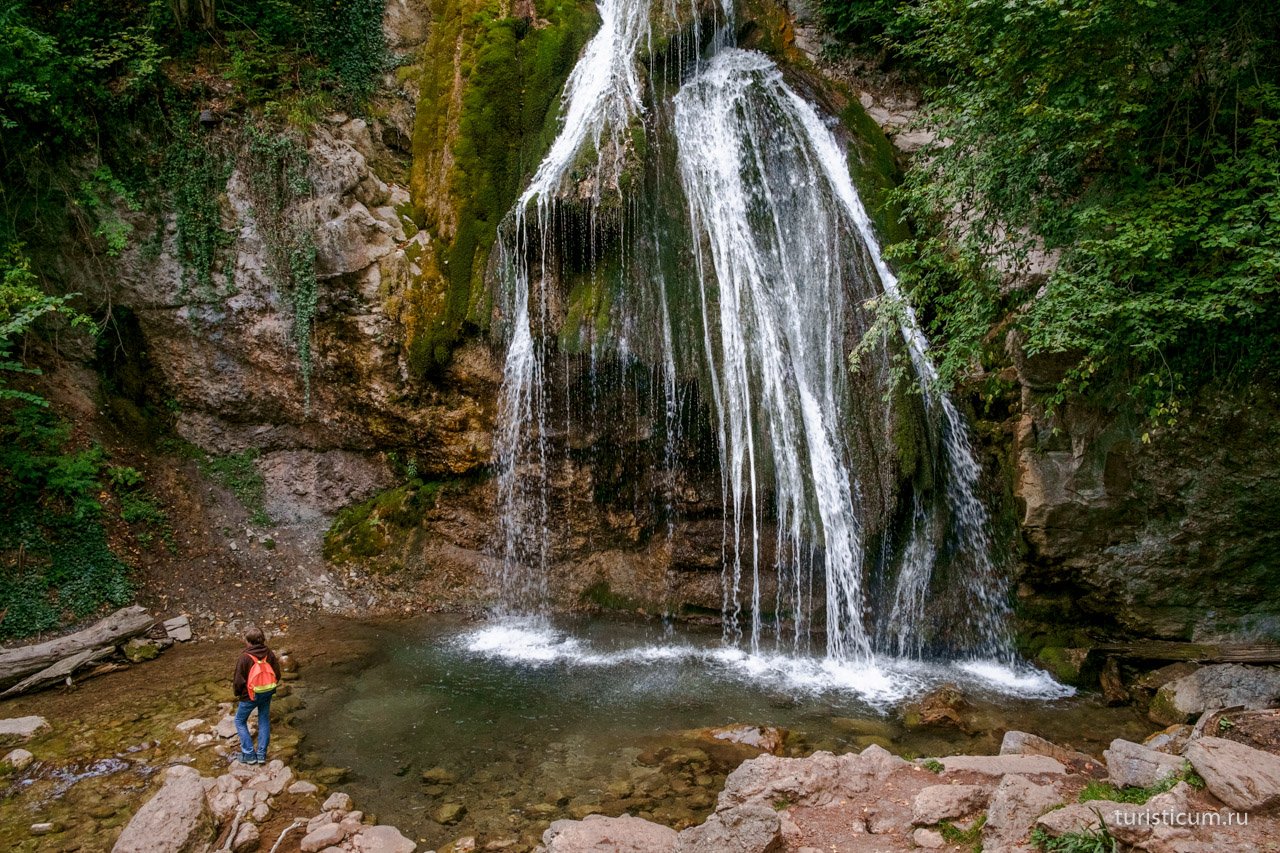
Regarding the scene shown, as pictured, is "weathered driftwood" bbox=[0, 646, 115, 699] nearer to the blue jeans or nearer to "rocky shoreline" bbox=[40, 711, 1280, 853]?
"rocky shoreline" bbox=[40, 711, 1280, 853]

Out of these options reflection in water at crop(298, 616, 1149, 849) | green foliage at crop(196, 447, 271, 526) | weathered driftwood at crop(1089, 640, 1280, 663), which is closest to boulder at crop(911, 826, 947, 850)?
reflection in water at crop(298, 616, 1149, 849)

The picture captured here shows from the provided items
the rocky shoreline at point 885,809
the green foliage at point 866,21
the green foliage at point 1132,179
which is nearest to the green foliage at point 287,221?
the rocky shoreline at point 885,809

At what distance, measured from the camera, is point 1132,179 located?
5.69 metres

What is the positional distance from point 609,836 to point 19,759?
16.0 ft

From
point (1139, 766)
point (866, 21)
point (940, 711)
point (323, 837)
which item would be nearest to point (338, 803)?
point (323, 837)

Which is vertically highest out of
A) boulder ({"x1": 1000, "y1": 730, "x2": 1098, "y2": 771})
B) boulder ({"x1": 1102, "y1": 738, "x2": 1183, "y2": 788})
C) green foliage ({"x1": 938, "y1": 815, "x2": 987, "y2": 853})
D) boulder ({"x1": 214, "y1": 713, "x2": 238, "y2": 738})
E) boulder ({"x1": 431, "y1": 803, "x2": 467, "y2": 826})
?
boulder ({"x1": 1102, "y1": 738, "x2": 1183, "y2": 788})

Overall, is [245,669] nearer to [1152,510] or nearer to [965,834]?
[965,834]

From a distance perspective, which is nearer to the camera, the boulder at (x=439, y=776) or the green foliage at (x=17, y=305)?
the boulder at (x=439, y=776)

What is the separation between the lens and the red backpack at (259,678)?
17.6 feet

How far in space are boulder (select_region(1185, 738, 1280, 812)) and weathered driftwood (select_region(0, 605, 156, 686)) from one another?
9501 millimetres

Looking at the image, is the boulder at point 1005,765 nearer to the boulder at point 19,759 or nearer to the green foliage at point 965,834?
the green foliage at point 965,834

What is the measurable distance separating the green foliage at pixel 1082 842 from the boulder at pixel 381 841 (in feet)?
12.6

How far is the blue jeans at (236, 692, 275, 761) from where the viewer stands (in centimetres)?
541

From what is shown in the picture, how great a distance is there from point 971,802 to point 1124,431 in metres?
4.63
